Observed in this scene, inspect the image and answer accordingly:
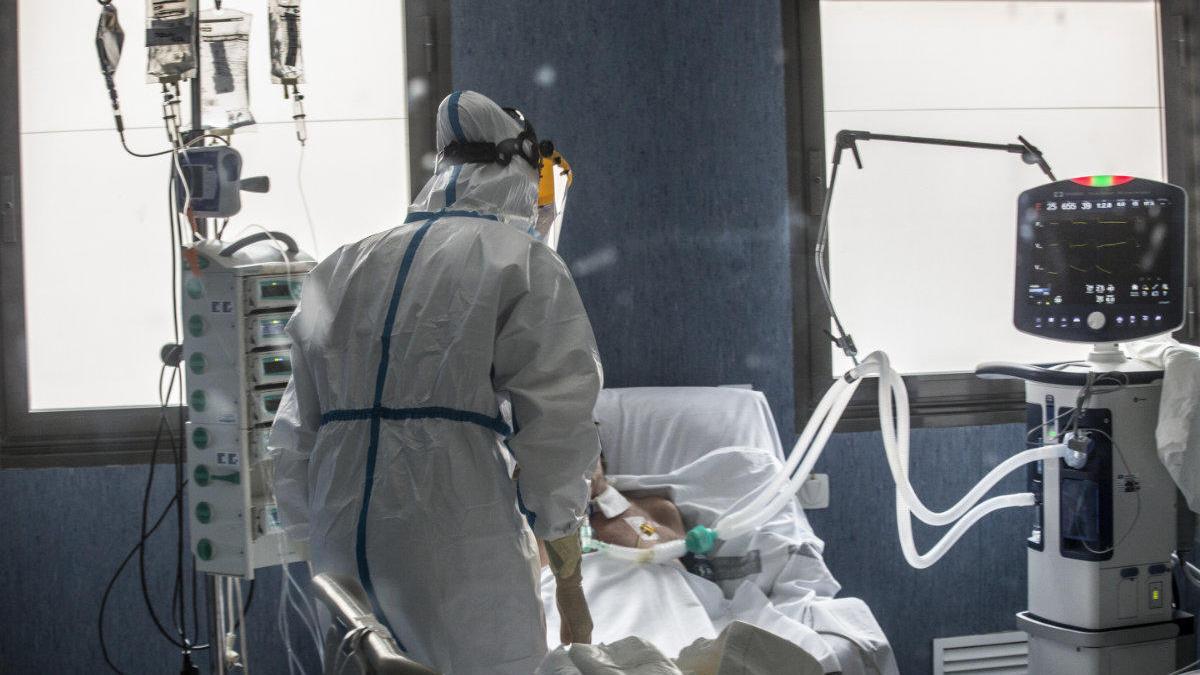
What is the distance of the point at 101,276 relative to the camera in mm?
2805

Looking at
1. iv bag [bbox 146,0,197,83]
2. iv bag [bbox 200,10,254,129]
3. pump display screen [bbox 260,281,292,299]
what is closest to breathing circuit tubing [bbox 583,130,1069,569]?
pump display screen [bbox 260,281,292,299]

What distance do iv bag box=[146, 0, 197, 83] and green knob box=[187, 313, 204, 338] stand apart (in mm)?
505

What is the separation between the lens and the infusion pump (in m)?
2.12

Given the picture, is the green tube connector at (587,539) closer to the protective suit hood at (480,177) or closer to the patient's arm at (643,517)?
the patient's arm at (643,517)

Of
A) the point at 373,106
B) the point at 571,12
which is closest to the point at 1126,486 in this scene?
the point at 571,12

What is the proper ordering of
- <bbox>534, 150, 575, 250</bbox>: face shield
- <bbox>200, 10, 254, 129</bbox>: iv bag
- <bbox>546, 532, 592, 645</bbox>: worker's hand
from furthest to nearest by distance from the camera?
<bbox>200, 10, 254, 129</bbox>: iv bag
<bbox>534, 150, 575, 250</bbox>: face shield
<bbox>546, 532, 592, 645</bbox>: worker's hand

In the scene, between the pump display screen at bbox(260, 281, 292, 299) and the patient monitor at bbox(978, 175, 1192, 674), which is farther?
the patient monitor at bbox(978, 175, 1192, 674)

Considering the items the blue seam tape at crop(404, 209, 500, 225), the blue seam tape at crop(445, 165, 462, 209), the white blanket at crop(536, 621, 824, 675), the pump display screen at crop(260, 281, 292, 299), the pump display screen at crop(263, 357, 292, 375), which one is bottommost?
the white blanket at crop(536, 621, 824, 675)

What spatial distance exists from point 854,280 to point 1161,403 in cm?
93

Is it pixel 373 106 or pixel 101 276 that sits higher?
pixel 373 106

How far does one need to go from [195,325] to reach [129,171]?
34.9 inches

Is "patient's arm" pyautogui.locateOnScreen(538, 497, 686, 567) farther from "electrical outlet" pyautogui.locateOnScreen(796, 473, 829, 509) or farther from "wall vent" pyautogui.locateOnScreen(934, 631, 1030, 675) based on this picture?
"wall vent" pyautogui.locateOnScreen(934, 631, 1030, 675)

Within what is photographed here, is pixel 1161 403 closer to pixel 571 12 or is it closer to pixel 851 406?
pixel 851 406

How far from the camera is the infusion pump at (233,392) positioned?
212cm
